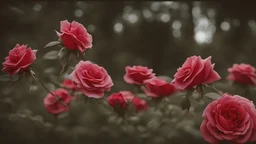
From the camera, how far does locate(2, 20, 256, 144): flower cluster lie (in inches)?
41.3

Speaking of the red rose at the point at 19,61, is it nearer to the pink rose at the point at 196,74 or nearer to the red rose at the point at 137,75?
the red rose at the point at 137,75

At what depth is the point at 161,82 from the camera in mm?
1441

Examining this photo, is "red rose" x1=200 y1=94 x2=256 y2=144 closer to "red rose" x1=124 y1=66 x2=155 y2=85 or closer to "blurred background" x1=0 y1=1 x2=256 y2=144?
"red rose" x1=124 y1=66 x2=155 y2=85

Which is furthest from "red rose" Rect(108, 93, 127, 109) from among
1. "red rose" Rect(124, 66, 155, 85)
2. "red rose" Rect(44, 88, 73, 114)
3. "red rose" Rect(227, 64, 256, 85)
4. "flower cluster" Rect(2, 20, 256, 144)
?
"red rose" Rect(227, 64, 256, 85)

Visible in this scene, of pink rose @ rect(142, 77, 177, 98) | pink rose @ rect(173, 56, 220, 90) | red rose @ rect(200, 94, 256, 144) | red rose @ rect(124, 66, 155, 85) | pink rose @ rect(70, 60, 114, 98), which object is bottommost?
red rose @ rect(200, 94, 256, 144)

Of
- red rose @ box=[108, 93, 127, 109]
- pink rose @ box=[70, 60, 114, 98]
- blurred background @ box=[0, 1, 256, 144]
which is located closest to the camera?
pink rose @ box=[70, 60, 114, 98]

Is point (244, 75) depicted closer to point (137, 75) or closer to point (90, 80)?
point (137, 75)

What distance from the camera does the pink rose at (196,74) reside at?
1.12 m

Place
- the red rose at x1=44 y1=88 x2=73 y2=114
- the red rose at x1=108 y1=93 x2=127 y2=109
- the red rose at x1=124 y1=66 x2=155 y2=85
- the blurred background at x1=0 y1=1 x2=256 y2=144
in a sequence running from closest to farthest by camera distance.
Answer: the red rose at x1=108 y1=93 x2=127 y2=109
the red rose at x1=124 y1=66 x2=155 y2=85
the red rose at x1=44 y1=88 x2=73 y2=114
the blurred background at x1=0 y1=1 x2=256 y2=144

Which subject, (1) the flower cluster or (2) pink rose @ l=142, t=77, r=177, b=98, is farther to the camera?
(2) pink rose @ l=142, t=77, r=177, b=98

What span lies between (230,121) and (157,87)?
46 centimetres

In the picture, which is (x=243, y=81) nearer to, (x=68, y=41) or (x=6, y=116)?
(x=68, y=41)

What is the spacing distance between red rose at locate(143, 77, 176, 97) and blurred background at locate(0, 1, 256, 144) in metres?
0.38

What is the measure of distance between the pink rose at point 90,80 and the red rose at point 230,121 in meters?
0.43
